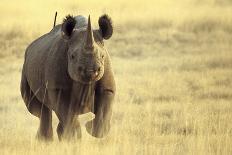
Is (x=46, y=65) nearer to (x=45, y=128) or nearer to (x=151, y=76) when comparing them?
(x=45, y=128)

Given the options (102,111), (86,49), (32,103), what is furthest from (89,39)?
(32,103)

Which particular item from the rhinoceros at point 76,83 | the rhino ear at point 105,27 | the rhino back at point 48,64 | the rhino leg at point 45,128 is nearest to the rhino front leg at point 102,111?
the rhinoceros at point 76,83

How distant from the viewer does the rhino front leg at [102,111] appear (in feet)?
29.1

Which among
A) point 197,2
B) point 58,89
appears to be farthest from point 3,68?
point 197,2

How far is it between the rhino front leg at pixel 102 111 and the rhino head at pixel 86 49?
0.37 meters

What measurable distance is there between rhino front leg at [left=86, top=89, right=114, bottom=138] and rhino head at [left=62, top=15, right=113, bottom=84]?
372 millimetres

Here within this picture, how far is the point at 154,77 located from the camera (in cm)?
1530

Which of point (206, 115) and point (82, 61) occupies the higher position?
point (82, 61)

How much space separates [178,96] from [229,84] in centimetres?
151

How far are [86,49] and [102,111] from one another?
2.58 ft

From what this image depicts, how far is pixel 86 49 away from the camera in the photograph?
8.38 metres

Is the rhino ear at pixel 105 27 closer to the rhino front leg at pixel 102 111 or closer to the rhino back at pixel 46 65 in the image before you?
the rhino back at pixel 46 65

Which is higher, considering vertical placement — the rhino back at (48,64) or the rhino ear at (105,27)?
the rhino ear at (105,27)

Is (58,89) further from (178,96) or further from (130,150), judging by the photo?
(178,96)
